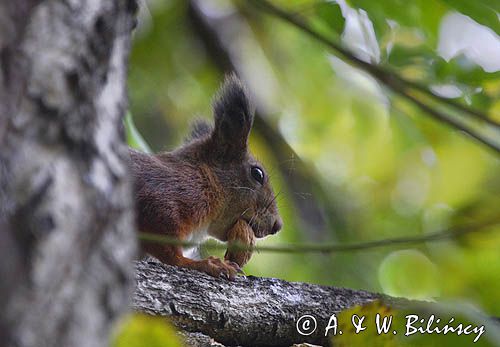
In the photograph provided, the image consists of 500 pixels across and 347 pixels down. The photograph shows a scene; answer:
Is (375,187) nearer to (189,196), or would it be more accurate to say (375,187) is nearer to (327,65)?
(327,65)

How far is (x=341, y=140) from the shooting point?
418cm

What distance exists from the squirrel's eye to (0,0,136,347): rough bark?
216 cm

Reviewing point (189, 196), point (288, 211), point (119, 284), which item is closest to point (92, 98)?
point (119, 284)

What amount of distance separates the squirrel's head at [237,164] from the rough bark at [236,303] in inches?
35.2

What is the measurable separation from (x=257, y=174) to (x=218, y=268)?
40.7 inches

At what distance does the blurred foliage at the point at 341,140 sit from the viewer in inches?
121

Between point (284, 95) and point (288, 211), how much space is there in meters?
0.85

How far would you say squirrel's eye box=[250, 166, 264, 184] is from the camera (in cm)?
305

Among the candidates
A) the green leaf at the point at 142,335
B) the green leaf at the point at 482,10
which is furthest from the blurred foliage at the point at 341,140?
the green leaf at the point at 142,335

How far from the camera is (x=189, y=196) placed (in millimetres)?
2684

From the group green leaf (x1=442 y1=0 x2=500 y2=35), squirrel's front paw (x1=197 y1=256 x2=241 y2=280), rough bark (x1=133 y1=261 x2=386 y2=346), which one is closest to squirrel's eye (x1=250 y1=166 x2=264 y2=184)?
squirrel's front paw (x1=197 y1=256 x2=241 y2=280)

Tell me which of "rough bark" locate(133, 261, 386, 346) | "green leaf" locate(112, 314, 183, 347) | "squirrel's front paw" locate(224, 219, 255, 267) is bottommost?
"green leaf" locate(112, 314, 183, 347)

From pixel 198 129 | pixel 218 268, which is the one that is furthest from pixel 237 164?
pixel 218 268

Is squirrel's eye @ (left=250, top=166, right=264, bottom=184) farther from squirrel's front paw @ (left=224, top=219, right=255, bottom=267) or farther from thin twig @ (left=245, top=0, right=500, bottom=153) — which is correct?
thin twig @ (left=245, top=0, right=500, bottom=153)
